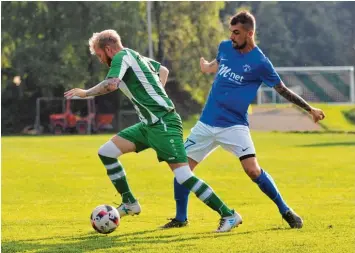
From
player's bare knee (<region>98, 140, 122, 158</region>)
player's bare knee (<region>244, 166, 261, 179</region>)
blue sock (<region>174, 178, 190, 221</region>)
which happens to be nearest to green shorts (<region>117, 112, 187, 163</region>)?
player's bare knee (<region>98, 140, 122, 158</region>)

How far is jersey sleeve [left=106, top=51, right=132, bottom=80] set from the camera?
950cm

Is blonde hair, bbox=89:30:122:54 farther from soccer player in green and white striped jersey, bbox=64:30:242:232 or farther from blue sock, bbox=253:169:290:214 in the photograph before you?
blue sock, bbox=253:169:290:214

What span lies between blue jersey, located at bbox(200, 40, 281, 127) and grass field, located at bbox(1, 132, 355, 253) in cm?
113

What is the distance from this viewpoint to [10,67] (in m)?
56.9

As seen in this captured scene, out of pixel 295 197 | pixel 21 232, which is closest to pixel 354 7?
pixel 295 197

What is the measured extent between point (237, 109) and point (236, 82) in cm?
27

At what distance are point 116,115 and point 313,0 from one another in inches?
889

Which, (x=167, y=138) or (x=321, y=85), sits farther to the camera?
(x=321, y=85)

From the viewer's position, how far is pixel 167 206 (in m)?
13.0

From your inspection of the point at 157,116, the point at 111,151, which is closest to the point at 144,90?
the point at 157,116

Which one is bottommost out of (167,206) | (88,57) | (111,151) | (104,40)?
(88,57)

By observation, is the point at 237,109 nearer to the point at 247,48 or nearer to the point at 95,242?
the point at 247,48

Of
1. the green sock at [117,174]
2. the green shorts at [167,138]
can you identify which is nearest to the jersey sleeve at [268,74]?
the green shorts at [167,138]

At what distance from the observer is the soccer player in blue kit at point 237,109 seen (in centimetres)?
1014
